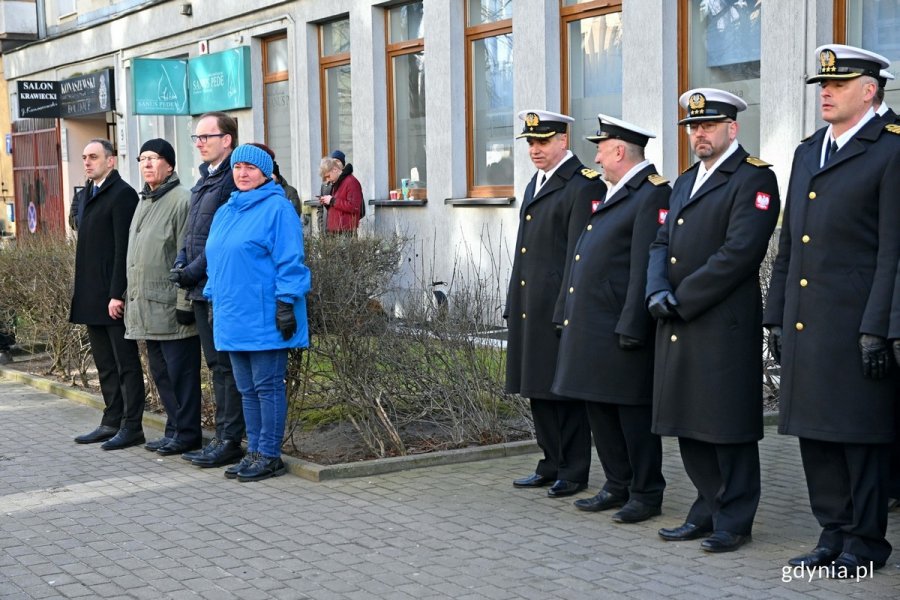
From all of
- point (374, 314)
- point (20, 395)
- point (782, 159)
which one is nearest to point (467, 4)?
point (782, 159)

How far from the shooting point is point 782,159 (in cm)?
1128

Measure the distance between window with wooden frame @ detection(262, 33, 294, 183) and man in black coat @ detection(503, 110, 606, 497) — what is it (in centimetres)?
1309

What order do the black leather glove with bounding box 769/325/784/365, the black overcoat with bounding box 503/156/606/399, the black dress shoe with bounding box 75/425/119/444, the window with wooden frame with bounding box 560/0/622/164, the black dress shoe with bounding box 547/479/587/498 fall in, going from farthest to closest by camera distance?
1. the window with wooden frame with bounding box 560/0/622/164
2. the black dress shoe with bounding box 75/425/119/444
3. the black dress shoe with bounding box 547/479/587/498
4. the black overcoat with bounding box 503/156/606/399
5. the black leather glove with bounding box 769/325/784/365

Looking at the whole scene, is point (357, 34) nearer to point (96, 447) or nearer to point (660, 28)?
point (660, 28)

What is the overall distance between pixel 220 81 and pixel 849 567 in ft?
57.1

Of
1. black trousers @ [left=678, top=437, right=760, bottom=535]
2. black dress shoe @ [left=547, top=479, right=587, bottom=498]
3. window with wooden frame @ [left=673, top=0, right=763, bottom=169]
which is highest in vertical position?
window with wooden frame @ [left=673, top=0, right=763, bottom=169]

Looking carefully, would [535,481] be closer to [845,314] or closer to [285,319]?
[285,319]

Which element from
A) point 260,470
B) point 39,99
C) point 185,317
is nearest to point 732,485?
point 260,470

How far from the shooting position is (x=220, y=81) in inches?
832

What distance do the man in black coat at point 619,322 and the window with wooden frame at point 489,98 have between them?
28.3 feet

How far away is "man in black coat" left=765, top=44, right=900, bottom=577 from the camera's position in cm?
522

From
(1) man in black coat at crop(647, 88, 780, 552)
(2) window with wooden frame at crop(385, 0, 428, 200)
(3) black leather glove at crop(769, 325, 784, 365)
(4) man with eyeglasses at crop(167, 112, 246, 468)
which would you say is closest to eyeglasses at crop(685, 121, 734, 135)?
(1) man in black coat at crop(647, 88, 780, 552)

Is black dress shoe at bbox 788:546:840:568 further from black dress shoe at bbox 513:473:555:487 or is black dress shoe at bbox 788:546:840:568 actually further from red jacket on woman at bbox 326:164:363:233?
red jacket on woman at bbox 326:164:363:233

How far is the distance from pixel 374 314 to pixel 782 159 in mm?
4734
